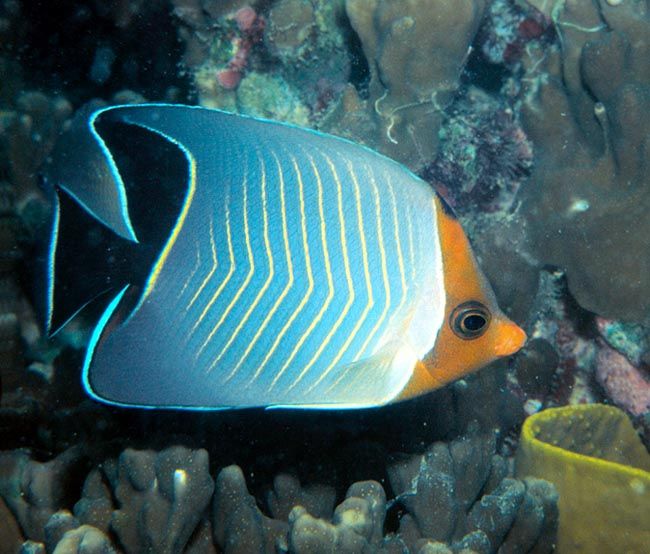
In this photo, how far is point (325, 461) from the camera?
7.93ft

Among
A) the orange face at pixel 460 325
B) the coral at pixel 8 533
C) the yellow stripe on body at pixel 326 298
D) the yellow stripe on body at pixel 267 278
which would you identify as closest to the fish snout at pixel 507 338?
the orange face at pixel 460 325

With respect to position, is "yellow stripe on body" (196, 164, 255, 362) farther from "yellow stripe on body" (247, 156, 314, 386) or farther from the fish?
"yellow stripe on body" (247, 156, 314, 386)

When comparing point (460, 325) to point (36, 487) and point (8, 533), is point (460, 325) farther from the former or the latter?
point (8, 533)

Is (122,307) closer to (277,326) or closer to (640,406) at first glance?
(277,326)

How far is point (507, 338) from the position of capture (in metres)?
1.51

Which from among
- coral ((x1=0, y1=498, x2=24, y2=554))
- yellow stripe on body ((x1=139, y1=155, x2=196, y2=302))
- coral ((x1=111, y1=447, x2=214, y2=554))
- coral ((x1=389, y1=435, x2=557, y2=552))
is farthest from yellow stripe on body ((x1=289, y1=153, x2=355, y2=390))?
coral ((x1=0, y1=498, x2=24, y2=554))

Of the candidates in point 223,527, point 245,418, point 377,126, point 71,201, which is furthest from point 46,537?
point 377,126

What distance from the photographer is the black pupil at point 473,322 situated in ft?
4.78

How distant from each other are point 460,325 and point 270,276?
1.60ft

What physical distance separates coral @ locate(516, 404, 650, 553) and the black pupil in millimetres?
1325

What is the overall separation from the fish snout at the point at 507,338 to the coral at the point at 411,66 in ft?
5.58

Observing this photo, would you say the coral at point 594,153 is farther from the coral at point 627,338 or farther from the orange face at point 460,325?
the orange face at point 460,325

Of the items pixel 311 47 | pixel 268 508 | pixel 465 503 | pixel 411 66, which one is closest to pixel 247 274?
pixel 268 508

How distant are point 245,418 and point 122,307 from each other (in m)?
1.07
